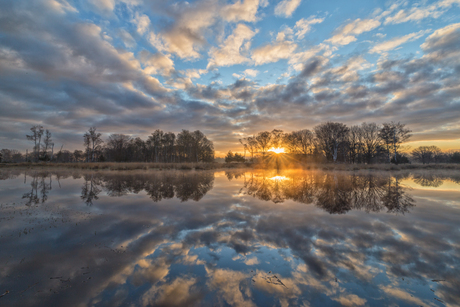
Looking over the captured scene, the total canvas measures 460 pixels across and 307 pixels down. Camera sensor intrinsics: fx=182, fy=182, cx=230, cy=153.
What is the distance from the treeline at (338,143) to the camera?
48625 mm

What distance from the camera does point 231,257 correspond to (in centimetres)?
401

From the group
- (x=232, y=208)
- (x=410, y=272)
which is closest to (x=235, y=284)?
(x=410, y=272)

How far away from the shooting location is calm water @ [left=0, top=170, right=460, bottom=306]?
2789 millimetres

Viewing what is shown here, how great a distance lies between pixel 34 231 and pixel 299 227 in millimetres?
8028

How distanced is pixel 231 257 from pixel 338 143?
192ft

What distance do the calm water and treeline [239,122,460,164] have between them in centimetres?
4841

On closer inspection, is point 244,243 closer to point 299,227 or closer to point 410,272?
point 299,227

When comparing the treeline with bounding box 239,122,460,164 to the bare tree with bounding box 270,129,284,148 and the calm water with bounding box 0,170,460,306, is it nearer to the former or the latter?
the bare tree with bounding box 270,129,284,148

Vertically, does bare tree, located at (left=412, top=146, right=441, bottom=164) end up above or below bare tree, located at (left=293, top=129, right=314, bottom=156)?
below

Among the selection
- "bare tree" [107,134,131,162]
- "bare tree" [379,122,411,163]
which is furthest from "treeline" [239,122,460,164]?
"bare tree" [107,134,131,162]

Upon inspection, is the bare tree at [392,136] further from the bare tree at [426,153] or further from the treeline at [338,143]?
the bare tree at [426,153]

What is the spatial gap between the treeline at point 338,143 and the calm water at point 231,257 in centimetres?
4841

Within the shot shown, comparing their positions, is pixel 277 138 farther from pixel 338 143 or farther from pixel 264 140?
pixel 338 143

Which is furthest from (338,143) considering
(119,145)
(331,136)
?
(119,145)
